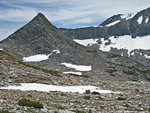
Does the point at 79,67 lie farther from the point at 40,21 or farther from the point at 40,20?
the point at 40,20

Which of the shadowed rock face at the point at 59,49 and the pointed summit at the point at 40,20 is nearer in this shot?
the shadowed rock face at the point at 59,49

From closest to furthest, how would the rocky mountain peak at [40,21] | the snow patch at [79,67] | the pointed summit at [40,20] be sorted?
the snow patch at [79,67]
the rocky mountain peak at [40,21]
the pointed summit at [40,20]

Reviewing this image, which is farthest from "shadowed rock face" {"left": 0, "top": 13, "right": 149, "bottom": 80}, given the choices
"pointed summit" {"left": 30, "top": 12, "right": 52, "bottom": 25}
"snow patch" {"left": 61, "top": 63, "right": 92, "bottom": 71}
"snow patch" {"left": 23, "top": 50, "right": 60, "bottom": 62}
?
"snow patch" {"left": 61, "top": 63, "right": 92, "bottom": 71}

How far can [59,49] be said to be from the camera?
14012cm

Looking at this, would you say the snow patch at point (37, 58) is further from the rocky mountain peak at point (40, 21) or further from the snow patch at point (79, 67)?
the rocky mountain peak at point (40, 21)

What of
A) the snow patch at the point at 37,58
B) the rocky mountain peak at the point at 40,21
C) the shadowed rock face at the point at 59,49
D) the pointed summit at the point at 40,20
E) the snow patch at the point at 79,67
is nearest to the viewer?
the snow patch at the point at 79,67

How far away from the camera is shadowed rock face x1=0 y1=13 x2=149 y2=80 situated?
121375 millimetres

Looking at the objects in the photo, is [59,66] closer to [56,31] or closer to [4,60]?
[56,31]

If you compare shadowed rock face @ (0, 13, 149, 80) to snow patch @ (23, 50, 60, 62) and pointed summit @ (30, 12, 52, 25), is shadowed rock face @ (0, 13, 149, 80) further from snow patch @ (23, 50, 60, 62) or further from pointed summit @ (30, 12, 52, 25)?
snow patch @ (23, 50, 60, 62)

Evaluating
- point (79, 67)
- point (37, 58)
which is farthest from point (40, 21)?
point (79, 67)

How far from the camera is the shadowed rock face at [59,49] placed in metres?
121

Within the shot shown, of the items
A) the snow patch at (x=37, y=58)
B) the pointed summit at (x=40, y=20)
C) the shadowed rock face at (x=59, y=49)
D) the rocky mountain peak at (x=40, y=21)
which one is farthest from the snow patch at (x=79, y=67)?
the pointed summit at (x=40, y=20)

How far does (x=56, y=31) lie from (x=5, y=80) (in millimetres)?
121007

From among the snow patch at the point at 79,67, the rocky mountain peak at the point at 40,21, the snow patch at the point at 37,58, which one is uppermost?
the rocky mountain peak at the point at 40,21
